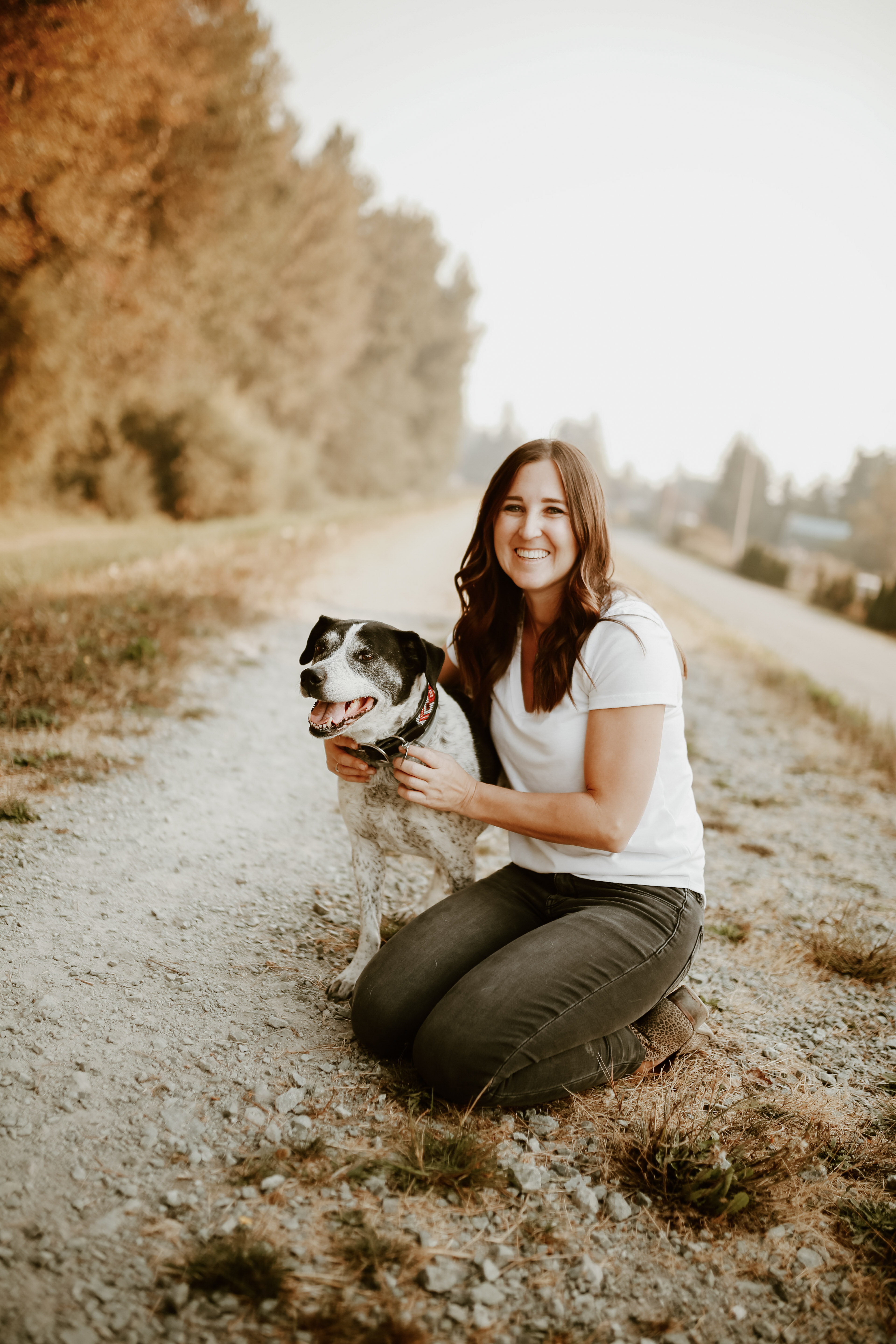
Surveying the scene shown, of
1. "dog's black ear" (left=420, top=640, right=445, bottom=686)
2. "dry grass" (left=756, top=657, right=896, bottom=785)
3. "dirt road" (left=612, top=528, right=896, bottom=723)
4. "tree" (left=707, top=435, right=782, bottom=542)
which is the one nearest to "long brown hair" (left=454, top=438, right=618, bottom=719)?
"dog's black ear" (left=420, top=640, right=445, bottom=686)

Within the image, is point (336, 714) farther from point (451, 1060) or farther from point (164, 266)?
point (164, 266)

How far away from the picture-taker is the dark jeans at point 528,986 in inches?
81.1

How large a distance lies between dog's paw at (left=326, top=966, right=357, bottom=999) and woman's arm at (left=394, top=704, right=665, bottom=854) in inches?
28.0

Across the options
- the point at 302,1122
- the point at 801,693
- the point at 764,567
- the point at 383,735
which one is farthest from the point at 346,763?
the point at 764,567

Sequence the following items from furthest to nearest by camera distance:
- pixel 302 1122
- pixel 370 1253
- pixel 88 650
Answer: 1. pixel 88 650
2. pixel 302 1122
3. pixel 370 1253

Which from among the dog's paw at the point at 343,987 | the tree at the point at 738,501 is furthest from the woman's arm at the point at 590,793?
the tree at the point at 738,501

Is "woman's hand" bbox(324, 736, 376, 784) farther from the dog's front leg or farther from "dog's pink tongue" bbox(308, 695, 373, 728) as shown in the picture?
the dog's front leg

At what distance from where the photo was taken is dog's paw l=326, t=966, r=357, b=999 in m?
2.60

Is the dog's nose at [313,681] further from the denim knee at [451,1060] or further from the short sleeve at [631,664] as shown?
the denim knee at [451,1060]

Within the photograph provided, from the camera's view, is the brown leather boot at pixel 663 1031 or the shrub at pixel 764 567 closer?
the brown leather boot at pixel 663 1031

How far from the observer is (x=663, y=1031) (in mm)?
2379

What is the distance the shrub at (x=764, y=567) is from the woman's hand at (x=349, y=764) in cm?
2685

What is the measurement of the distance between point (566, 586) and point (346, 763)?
0.94m

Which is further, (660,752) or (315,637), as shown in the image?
(315,637)
